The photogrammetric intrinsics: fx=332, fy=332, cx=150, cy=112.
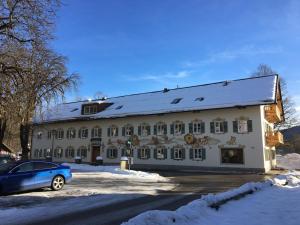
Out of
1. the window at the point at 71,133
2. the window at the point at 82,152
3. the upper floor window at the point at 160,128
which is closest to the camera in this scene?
the upper floor window at the point at 160,128

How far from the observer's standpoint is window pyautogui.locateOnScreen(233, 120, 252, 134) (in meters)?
34.3

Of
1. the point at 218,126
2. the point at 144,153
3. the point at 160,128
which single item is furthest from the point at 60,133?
the point at 218,126

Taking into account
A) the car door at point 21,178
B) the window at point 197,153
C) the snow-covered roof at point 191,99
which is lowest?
the car door at point 21,178

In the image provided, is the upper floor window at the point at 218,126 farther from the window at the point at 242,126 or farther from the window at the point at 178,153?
the window at the point at 178,153

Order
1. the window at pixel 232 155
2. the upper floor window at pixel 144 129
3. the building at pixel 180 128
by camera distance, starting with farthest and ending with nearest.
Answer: the upper floor window at pixel 144 129
the building at pixel 180 128
the window at pixel 232 155

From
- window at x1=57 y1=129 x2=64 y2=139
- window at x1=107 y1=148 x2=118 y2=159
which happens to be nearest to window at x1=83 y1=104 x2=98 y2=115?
window at x1=57 y1=129 x2=64 y2=139

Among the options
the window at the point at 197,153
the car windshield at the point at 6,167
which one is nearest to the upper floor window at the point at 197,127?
the window at the point at 197,153

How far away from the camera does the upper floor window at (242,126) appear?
34.3 meters

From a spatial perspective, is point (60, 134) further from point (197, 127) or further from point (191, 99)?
point (197, 127)

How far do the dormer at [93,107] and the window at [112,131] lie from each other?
4.19m

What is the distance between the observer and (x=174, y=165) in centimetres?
3812

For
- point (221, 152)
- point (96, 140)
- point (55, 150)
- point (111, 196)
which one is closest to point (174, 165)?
point (221, 152)

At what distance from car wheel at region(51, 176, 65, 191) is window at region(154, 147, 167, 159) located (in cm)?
2465

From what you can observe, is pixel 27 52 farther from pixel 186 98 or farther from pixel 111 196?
pixel 186 98
